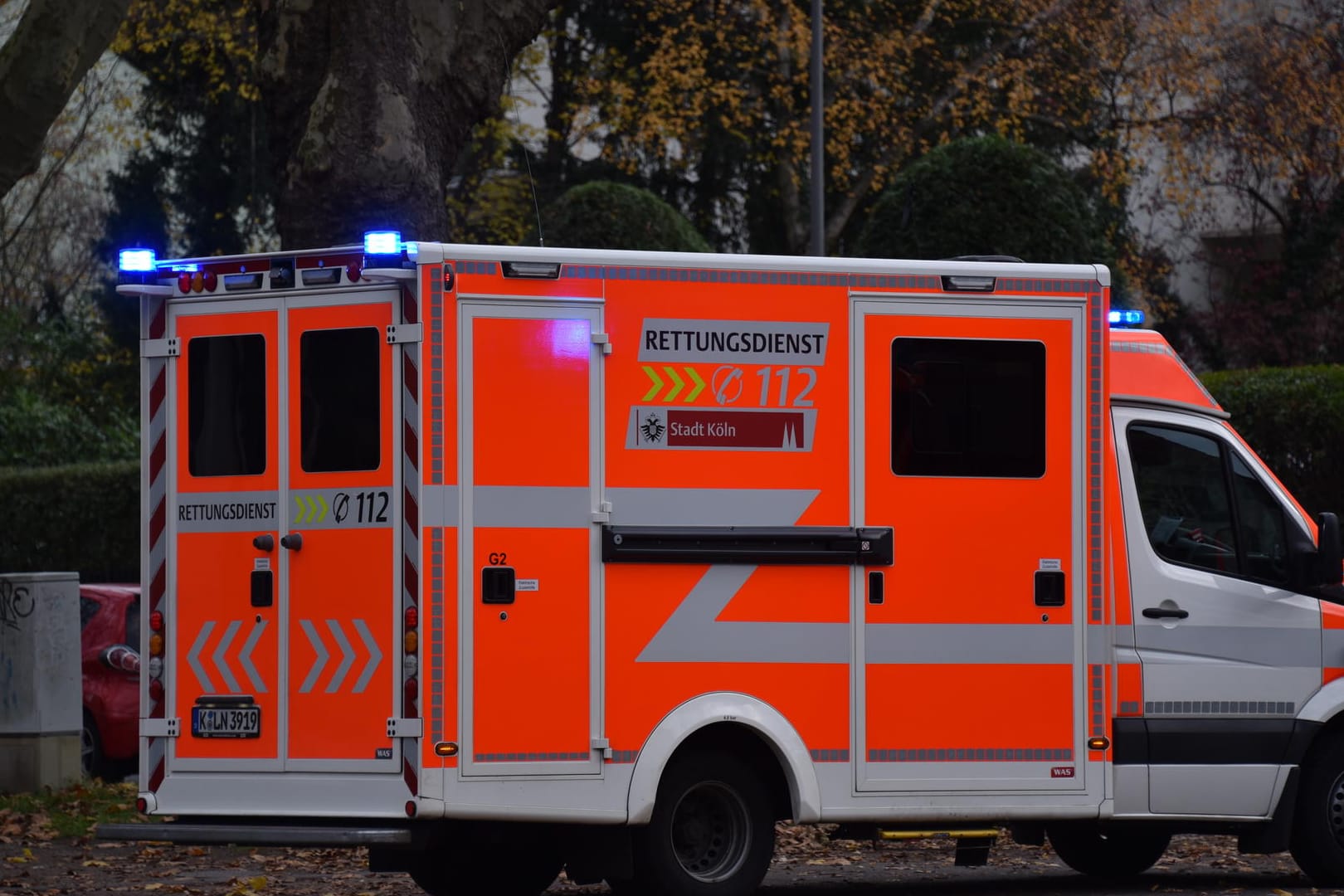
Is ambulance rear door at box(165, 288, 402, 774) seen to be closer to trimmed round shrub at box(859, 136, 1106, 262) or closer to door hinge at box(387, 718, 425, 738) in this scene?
door hinge at box(387, 718, 425, 738)

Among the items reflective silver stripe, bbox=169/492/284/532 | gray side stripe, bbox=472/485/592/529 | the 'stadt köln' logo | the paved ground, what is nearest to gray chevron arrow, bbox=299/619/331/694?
reflective silver stripe, bbox=169/492/284/532

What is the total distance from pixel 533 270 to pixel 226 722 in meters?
2.24

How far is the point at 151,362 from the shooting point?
27.0 feet

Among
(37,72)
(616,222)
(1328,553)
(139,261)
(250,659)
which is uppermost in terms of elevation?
(616,222)

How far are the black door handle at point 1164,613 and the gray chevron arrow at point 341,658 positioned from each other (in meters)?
3.61

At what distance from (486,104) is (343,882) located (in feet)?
16.9

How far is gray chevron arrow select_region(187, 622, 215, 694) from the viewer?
803cm

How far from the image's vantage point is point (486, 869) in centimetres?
898

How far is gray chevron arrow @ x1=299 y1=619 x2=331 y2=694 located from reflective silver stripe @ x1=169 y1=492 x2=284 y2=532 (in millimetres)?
441

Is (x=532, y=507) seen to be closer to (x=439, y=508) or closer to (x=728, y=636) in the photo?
(x=439, y=508)

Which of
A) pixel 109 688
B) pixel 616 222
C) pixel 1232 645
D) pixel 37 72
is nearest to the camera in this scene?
pixel 1232 645

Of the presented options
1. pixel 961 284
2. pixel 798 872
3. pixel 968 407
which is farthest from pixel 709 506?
pixel 798 872

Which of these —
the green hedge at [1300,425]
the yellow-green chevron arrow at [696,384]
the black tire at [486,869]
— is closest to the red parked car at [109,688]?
the black tire at [486,869]

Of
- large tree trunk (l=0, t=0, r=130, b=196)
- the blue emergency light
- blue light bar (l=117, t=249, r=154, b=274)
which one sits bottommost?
the blue emergency light
